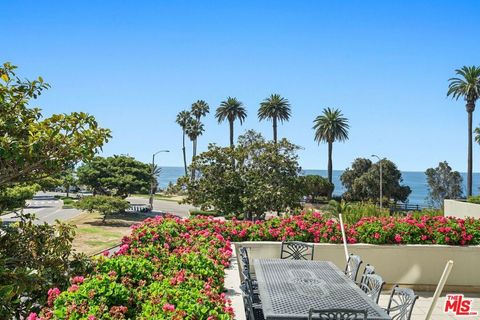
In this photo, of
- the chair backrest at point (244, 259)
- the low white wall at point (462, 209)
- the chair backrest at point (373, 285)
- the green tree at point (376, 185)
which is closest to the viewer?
the chair backrest at point (373, 285)

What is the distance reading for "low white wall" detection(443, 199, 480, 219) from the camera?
62.8 ft

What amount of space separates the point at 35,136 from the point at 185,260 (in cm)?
235

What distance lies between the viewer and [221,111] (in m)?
81.1

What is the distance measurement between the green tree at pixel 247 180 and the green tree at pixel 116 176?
89.8 feet

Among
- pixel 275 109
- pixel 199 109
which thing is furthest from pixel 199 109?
pixel 275 109

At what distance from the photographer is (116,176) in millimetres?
53156

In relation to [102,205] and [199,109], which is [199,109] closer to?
[199,109]

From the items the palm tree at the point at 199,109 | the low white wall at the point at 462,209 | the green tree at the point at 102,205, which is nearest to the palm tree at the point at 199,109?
the palm tree at the point at 199,109

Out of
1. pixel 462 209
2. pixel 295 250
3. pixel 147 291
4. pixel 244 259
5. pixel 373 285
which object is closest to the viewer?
pixel 147 291

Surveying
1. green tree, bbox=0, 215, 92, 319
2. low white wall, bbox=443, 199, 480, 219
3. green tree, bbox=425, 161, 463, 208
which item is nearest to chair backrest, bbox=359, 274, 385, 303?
green tree, bbox=0, 215, 92, 319

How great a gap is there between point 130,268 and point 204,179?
22165 millimetres

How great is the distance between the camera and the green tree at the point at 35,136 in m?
4.45

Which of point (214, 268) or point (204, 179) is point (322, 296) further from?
point (204, 179)

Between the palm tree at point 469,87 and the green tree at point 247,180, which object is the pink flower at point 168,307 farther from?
the palm tree at point 469,87
